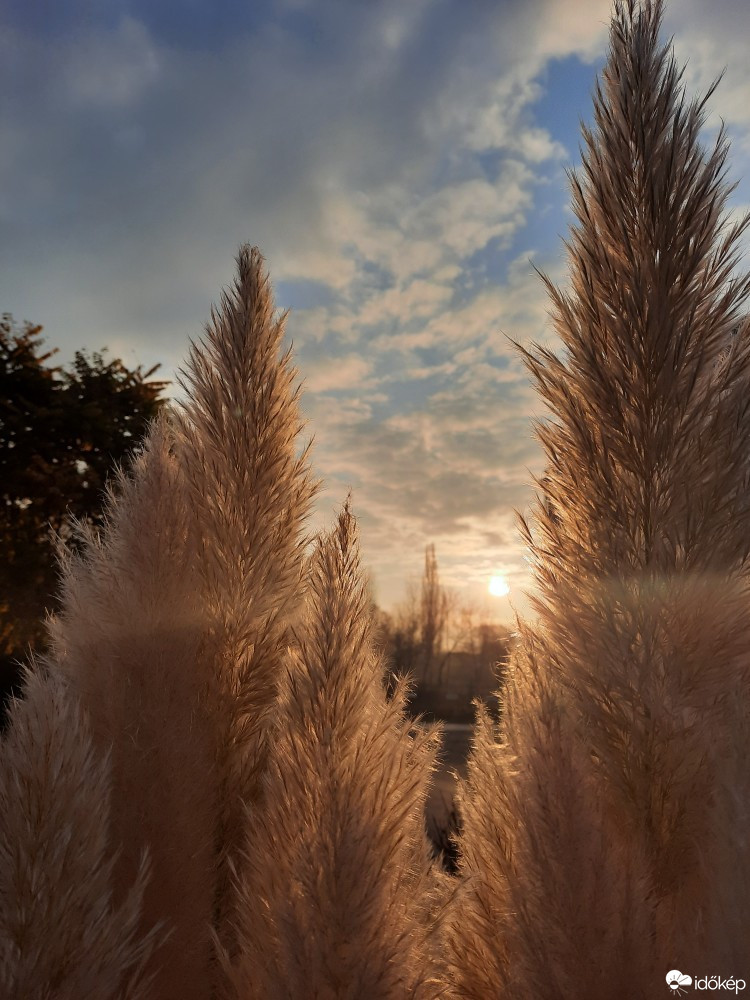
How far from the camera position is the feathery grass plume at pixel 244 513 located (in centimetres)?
173

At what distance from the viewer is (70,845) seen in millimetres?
1166

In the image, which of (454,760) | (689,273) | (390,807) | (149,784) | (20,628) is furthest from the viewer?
(454,760)

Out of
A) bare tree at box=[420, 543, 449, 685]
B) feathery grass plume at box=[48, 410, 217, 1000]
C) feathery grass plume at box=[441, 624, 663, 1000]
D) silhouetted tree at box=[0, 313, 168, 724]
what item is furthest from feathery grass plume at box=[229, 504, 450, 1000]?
bare tree at box=[420, 543, 449, 685]

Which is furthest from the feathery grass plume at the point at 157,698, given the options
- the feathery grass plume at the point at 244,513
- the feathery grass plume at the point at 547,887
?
the feathery grass plume at the point at 547,887

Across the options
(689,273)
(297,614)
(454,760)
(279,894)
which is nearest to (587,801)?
(279,894)

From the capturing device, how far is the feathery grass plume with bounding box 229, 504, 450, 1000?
1.08 metres

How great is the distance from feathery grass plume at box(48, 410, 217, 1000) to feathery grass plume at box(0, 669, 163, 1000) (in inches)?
7.9

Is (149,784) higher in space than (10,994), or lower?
higher

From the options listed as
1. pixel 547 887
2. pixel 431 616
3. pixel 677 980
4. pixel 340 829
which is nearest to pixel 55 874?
pixel 340 829

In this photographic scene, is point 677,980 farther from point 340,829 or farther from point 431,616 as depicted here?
point 431,616

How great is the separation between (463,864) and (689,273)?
4.25ft

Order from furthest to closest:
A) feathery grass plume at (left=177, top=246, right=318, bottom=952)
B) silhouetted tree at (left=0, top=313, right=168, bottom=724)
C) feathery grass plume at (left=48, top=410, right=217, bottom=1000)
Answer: silhouetted tree at (left=0, top=313, right=168, bottom=724) < feathery grass plume at (left=177, top=246, right=318, bottom=952) < feathery grass plume at (left=48, top=410, right=217, bottom=1000)

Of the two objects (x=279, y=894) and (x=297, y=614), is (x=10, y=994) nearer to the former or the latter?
(x=279, y=894)

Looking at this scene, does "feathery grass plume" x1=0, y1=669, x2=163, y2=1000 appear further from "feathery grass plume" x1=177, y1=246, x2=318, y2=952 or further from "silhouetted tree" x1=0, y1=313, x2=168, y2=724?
"silhouetted tree" x1=0, y1=313, x2=168, y2=724
